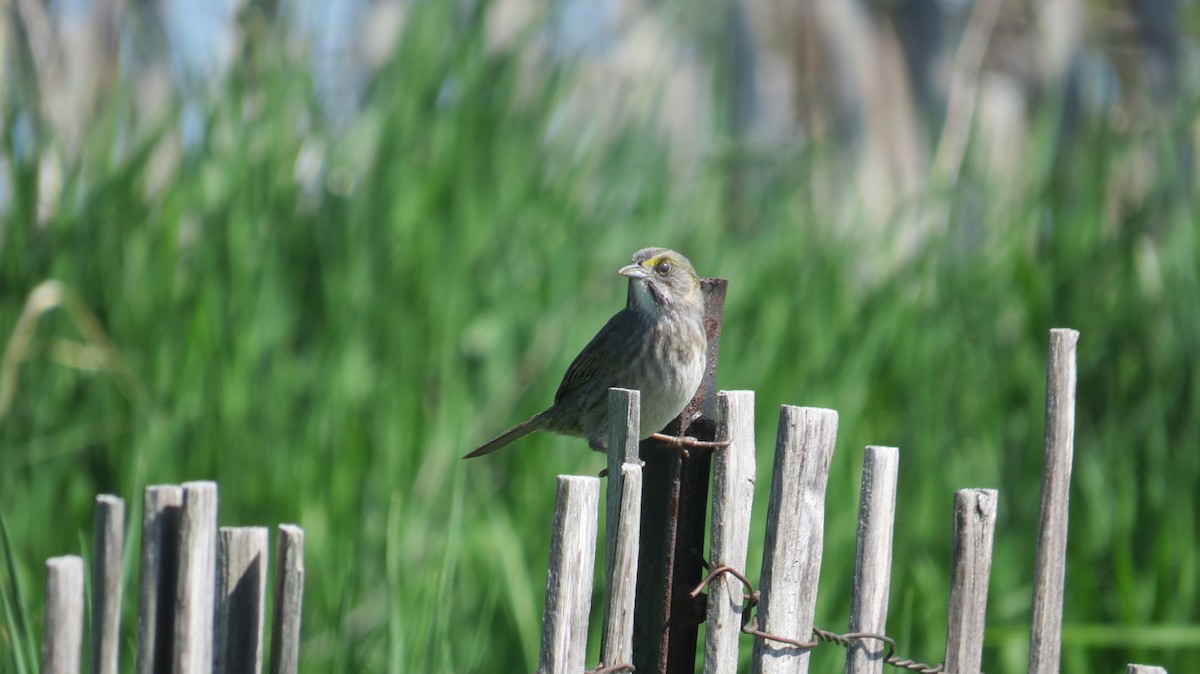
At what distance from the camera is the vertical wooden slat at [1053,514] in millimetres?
1705

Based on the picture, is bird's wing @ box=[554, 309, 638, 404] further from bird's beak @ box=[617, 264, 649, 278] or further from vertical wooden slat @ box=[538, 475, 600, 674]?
vertical wooden slat @ box=[538, 475, 600, 674]

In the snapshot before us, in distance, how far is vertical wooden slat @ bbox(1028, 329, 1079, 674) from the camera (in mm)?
1705

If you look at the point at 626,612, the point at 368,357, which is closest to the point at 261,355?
the point at 368,357

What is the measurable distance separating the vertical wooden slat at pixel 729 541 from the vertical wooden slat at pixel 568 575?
0.23m

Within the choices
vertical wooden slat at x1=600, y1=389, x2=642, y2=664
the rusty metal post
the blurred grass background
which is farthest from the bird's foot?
the blurred grass background

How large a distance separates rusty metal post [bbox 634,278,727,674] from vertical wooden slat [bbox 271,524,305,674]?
0.47 metres

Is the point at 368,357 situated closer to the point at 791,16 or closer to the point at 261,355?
the point at 261,355

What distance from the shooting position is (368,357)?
3592mm

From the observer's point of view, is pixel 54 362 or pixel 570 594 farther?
pixel 54 362

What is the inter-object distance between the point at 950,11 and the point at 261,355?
5747 mm

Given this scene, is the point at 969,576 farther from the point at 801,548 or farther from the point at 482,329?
the point at 482,329

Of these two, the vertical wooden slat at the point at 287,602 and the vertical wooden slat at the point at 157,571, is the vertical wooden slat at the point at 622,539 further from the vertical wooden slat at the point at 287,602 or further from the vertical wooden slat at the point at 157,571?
the vertical wooden slat at the point at 157,571

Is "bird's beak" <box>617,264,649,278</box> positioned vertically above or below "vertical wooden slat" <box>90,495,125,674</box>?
above

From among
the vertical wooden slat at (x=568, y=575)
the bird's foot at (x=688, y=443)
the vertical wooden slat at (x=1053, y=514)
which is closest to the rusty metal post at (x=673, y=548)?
the bird's foot at (x=688, y=443)
